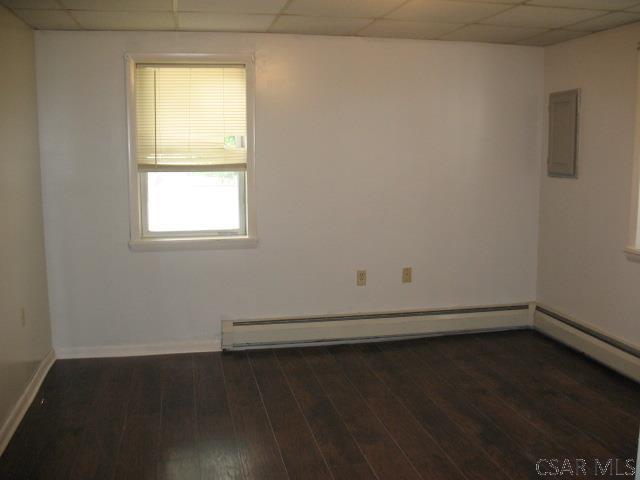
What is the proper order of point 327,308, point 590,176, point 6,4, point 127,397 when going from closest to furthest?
1. point 6,4
2. point 127,397
3. point 590,176
4. point 327,308

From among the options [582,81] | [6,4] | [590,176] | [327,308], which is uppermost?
[6,4]

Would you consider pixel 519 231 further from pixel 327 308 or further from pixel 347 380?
pixel 347 380

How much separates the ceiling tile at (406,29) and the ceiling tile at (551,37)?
681mm

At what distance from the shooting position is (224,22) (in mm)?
4191

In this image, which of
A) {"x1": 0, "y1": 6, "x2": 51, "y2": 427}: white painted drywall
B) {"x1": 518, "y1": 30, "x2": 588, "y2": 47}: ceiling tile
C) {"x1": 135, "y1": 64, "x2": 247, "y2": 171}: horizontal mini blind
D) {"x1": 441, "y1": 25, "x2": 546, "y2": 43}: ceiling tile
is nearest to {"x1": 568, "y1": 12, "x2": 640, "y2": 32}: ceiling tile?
{"x1": 518, "y1": 30, "x2": 588, "y2": 47}: ceiling tile

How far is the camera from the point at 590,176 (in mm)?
4621

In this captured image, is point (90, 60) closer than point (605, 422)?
No

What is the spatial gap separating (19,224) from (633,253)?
370cm

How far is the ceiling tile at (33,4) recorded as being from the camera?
355cm

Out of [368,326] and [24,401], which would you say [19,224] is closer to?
[24,401]

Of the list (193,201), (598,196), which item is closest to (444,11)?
(598,196)

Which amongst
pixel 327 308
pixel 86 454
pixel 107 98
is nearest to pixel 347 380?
pixel 327 308

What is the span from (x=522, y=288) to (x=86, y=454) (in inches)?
138

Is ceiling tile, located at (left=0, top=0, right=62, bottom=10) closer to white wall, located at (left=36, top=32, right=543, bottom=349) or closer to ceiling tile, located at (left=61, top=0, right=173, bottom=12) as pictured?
ceiling tile, located at (left=61, top=0, right=173, bottom=12)
